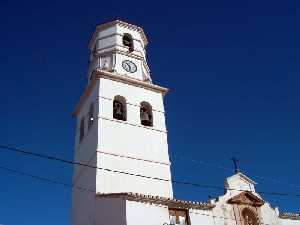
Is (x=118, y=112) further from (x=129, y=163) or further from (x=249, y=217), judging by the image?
(x=249, y=217)

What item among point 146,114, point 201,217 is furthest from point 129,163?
point 201,217

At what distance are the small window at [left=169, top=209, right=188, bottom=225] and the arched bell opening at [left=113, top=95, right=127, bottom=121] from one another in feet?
20.1

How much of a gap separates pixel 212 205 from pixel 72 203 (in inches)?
294

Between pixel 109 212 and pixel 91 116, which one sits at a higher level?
pixel 91 116

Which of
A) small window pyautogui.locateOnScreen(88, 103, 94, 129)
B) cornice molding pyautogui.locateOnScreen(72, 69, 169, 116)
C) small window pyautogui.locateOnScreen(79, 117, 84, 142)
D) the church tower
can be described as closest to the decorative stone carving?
the church tower

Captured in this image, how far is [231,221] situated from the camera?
21.3 meters

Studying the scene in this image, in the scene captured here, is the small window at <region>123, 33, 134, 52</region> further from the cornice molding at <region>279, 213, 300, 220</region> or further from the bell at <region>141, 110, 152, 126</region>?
the cornice molding at <region>279, 213, 300, 220</region>

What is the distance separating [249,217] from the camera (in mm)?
22203

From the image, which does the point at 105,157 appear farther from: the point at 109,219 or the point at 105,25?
the point at 105,25

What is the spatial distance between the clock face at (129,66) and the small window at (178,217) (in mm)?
9769

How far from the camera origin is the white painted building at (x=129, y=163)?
19.9m

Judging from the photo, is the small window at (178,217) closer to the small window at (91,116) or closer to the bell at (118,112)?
the bell at (118,112)

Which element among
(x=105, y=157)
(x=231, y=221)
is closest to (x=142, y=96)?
(x=105, y=157)

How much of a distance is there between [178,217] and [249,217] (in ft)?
13.4
